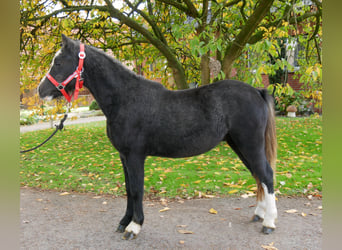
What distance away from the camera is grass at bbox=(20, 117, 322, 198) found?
5293 mm

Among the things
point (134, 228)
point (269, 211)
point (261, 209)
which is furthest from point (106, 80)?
point (261, 209)

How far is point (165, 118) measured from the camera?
3391 mm

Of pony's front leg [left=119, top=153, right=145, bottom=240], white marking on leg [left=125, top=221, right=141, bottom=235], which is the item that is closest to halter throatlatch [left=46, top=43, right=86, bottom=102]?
pony's front leg [left=119, top=153, right=145, bottom=240]

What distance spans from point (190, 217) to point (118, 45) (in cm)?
605

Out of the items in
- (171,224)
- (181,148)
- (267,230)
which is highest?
(181,148)

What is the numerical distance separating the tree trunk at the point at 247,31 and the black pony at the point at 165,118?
233 cm

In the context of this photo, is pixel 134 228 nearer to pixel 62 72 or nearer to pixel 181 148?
pixel 181 148

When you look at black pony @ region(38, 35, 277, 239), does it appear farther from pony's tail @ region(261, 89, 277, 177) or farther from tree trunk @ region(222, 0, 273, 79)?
tree trunk @ region(222, 0, 273, 79)

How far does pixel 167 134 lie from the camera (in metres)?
3.38

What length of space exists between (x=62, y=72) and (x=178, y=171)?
3810 millimetres

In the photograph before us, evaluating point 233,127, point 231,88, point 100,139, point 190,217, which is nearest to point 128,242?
point 190,217

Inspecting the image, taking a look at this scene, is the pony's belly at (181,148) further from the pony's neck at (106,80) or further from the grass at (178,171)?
the grass at (178,171)

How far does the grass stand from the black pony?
71.9 inches
